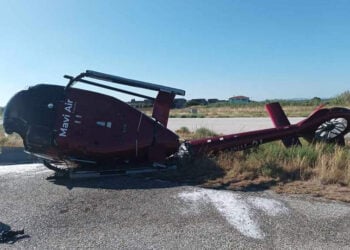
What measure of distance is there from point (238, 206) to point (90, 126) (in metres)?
3.22

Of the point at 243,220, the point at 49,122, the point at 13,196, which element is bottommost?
the point at 13,196

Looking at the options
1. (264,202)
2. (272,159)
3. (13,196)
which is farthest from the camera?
(272,159)

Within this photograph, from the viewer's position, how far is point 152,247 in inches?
167

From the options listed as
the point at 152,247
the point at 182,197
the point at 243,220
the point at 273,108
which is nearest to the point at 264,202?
the point at 243,220

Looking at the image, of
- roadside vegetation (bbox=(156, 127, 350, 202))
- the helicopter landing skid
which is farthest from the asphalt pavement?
roadside vegetation (bbox=(156, 127, 350, 202))

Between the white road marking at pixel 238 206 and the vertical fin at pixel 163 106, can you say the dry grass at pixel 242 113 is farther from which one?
the white road marking at pixel 238 206

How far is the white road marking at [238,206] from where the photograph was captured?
4691 millimetres

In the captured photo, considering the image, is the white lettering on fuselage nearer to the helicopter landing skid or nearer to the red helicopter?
the red helicopter

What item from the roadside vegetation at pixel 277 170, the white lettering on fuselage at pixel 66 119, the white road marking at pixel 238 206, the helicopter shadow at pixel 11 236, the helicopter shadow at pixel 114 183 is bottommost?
the helicopter shadow at pixel 11 236

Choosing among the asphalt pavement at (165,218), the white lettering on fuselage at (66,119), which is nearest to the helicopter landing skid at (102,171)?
the asphalt pavement at (165,218)

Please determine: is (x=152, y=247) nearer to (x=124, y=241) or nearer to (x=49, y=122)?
(x=124, y=241)

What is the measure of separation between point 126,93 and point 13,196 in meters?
3.12

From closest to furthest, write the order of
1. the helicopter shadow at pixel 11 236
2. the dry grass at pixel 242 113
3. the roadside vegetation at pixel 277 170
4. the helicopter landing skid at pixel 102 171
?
the helicopter shadow at pixel 11 236, the roadside vegetation at pixel 277 170, the helicopter landing skid at pixel 102 171, the dry grass at pixel 242 113

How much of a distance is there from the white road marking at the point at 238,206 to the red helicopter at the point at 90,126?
5.40 ft
